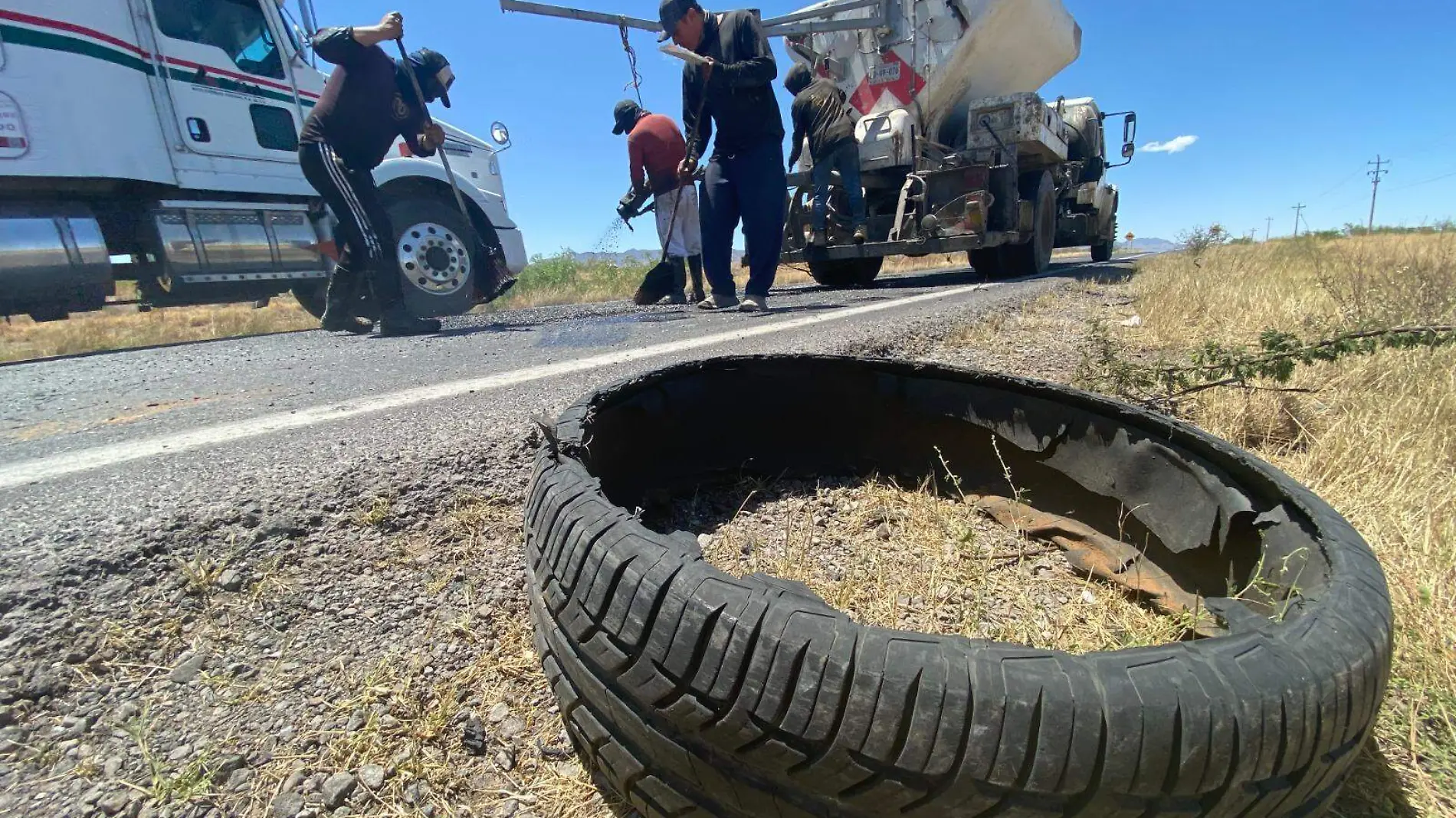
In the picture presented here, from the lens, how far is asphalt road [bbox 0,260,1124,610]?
1277mm

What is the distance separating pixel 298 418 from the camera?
75.7 inches

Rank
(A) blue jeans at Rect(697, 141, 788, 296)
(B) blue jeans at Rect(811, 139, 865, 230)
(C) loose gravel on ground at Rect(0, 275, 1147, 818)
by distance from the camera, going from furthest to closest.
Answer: (B) blue jeans at Rect(811, 139, 865, 230)
(A) blue jeans at Rect(697, 141, 788, 296)
(C) loose gravel on ground at Rect(0, 275, 1147, 818)

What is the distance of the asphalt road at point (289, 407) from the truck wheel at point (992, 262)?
393 centimetres

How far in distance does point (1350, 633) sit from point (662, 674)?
0.74m

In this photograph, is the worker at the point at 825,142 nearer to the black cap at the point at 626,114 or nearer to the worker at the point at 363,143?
the black cap at the point at 626,114

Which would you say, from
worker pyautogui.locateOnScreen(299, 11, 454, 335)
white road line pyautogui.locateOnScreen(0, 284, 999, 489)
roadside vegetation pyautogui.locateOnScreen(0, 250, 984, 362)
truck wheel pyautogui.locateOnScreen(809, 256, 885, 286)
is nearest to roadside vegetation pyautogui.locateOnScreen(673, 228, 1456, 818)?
white road line pyautogui.locateOnScreen(0, 284, 999, 489)

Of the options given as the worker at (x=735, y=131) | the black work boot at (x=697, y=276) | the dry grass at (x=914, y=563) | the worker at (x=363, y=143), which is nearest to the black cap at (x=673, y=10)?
the worker at (x=735, y=131)

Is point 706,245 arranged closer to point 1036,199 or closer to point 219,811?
point 219,811

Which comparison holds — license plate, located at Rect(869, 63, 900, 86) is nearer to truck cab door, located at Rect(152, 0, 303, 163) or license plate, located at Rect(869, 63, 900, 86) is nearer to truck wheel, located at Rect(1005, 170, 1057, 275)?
truck wheel, located at Rect(1005, 170, 1057, 275)

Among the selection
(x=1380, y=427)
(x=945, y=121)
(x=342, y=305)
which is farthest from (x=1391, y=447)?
(x=945, y=121)

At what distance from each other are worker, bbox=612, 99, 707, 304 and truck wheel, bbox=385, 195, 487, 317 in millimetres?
Result: 1676

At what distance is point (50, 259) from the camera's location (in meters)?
4.70

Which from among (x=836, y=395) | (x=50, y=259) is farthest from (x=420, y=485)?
(x=50, y=259)

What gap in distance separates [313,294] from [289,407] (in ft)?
18.5
